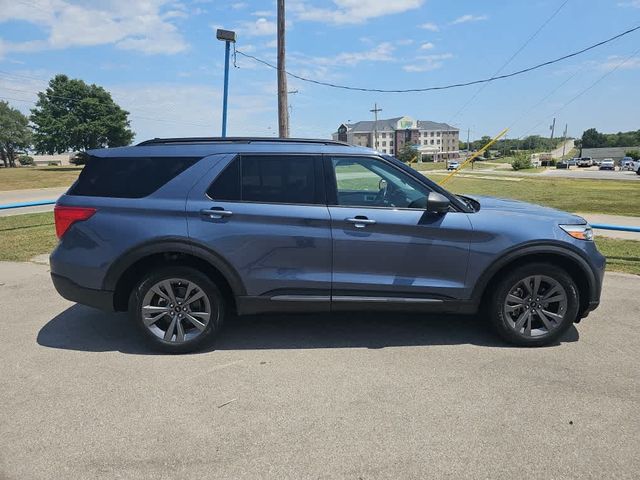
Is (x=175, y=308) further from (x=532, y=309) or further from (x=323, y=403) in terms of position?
(x=532, y=309)

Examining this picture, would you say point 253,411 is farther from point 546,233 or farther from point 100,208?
point 546,233

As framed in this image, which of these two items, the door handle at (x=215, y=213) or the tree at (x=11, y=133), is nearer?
the door handle at (x=215, y=213)

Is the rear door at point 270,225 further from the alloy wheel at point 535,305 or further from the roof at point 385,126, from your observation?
the roof at point 385,126

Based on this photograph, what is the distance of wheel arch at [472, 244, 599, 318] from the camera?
12.6 feet

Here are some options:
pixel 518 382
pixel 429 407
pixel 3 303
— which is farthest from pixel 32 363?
pixel 518 382

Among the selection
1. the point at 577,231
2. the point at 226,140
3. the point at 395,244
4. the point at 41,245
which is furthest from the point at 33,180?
the point at 577,231

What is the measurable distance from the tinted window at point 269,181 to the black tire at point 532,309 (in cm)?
179

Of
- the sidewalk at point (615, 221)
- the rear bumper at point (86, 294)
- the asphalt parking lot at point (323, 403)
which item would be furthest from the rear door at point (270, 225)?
the sidewalk at point (615, 221)

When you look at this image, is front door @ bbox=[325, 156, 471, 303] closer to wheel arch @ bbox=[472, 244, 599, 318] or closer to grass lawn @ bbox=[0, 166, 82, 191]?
wheel arch @ bbox=[472, 244, 599, 318]

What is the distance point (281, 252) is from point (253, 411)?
1.31 metres

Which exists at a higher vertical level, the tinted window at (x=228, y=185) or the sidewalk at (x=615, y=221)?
the tinted window at (x=228, y=185)

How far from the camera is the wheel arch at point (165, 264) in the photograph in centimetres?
378

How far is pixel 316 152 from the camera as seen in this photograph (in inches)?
156

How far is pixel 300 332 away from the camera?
14.3 ft
